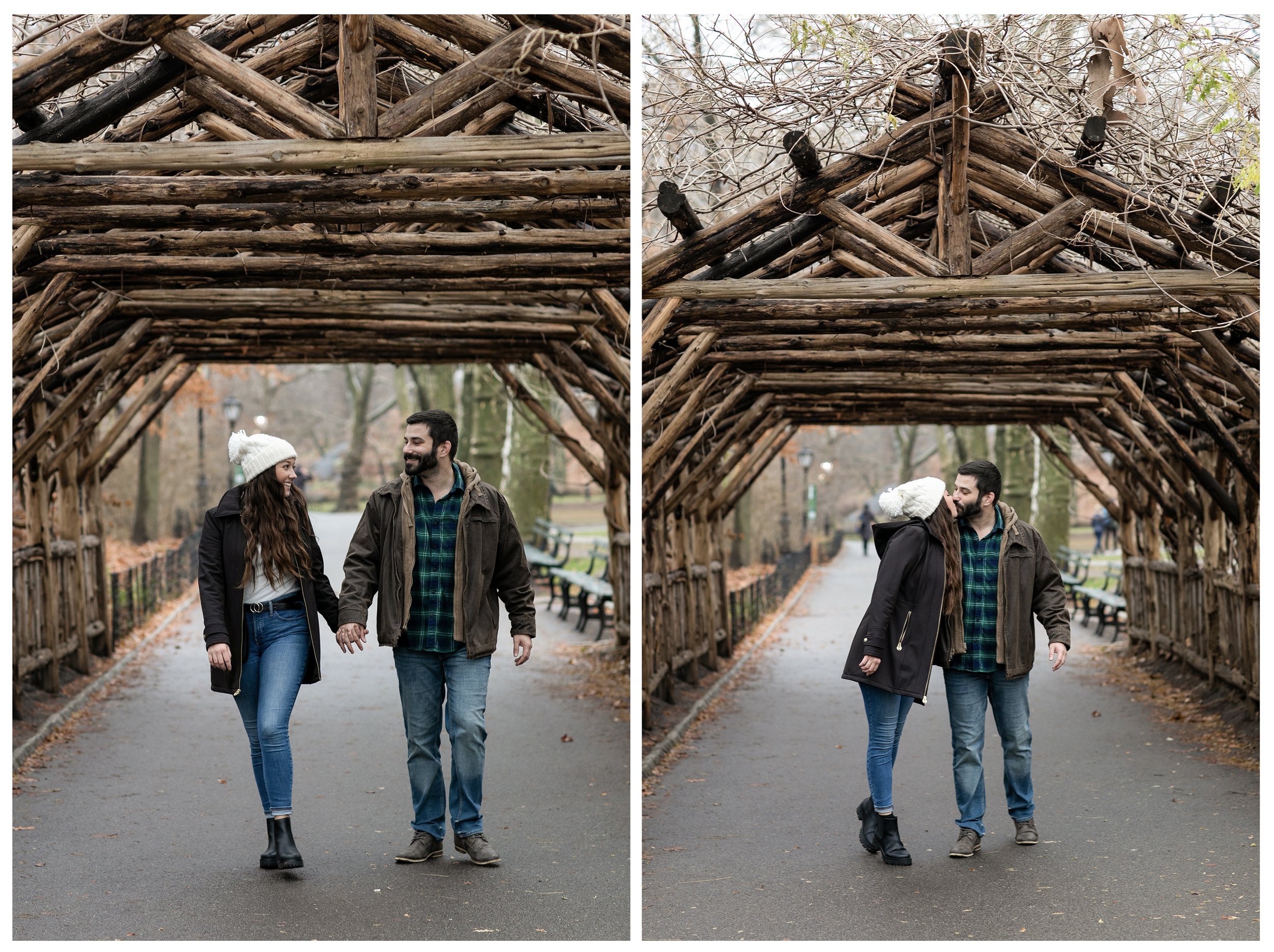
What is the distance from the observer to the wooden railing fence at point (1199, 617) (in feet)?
31.4

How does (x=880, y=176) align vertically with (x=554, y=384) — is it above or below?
above

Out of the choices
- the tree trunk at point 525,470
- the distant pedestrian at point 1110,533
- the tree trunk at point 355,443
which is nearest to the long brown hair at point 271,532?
the tree trunk at point 525,470

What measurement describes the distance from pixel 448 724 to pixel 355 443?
29025 mm

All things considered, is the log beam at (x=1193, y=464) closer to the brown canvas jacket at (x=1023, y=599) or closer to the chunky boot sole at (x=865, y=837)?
the brown canvas jacket at (x=1023, y=599)

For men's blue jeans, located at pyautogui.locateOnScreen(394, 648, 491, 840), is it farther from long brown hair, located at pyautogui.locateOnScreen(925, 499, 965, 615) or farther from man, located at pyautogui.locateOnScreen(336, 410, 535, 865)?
long brown hair, located at pyautogui.locateOnScreen(925, 499, 965, 615)

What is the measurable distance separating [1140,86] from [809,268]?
10.3ft

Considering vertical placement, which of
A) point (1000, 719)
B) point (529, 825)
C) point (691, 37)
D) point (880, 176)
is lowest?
point (529, 825)

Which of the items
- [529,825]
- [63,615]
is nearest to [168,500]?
[63,615]

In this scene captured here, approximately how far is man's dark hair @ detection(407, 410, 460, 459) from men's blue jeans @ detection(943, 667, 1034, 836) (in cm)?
240

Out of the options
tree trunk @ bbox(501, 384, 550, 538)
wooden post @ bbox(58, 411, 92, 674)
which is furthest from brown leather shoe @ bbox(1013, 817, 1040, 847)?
tree trunk @ bbox(501, 384, 550, 538)

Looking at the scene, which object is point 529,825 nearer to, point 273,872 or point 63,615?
point 273,872

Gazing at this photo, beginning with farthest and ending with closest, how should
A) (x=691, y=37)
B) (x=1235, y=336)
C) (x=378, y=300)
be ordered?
(x=378, y=300) → (x=1235, y=336) → (x=691, y=37)

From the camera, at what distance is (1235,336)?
315 inches

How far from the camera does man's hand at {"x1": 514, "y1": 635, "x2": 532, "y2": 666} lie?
500cm
